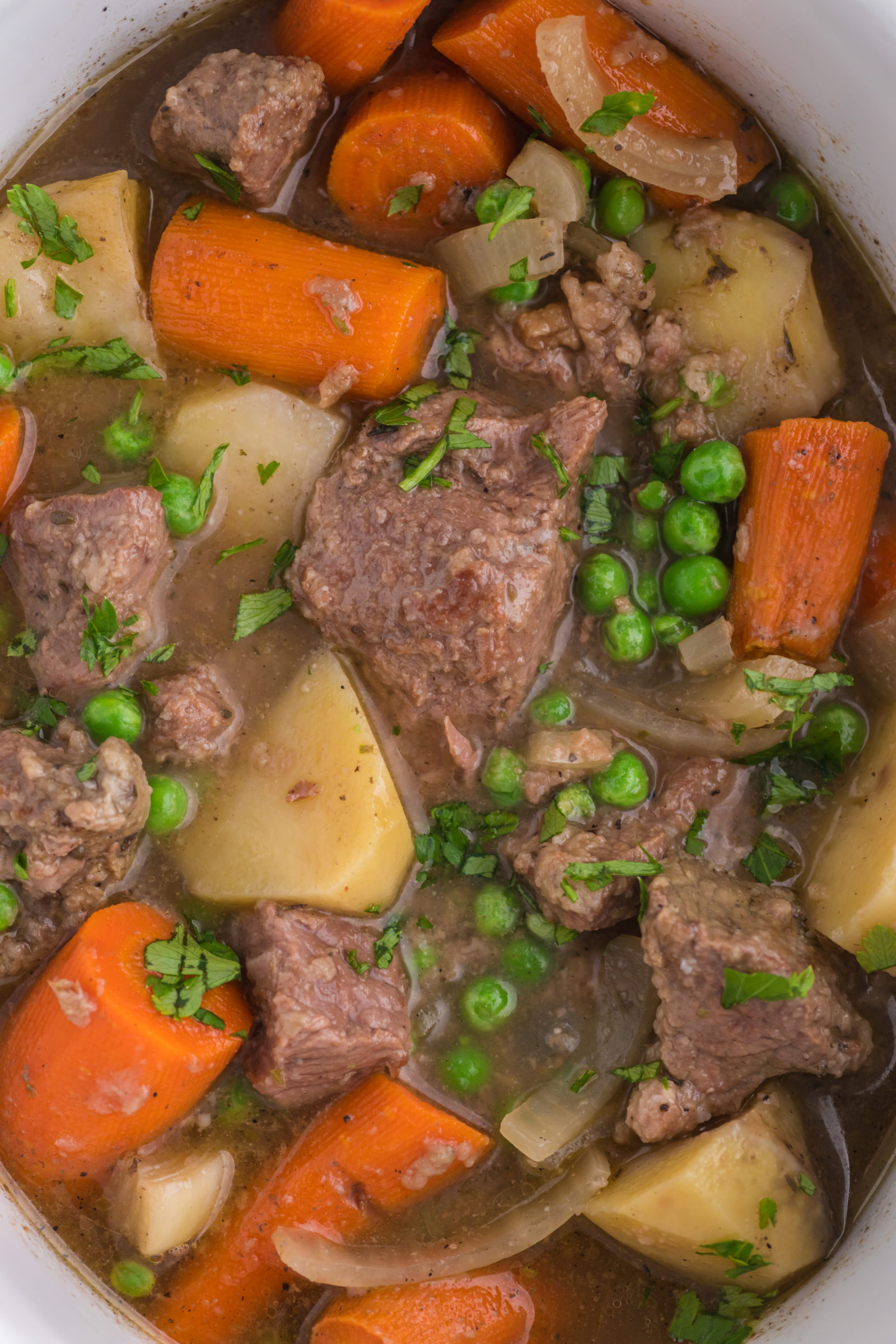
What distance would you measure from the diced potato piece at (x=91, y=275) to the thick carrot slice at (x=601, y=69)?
120 cm

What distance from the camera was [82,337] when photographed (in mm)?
3703

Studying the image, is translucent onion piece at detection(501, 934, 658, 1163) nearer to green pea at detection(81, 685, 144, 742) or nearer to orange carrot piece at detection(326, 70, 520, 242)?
green pea at detection(81, 685, 144, 742)

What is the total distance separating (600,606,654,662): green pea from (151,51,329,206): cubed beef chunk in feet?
6.17

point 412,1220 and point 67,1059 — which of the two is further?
point 412,1220

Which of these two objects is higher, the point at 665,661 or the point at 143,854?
the point at 665,661

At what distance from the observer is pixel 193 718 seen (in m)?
3.51

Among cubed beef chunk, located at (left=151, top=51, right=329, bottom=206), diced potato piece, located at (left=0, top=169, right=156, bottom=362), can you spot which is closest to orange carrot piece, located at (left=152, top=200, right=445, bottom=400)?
diced potato piece, located at (left=0, top=169, right=156, bottom=362)

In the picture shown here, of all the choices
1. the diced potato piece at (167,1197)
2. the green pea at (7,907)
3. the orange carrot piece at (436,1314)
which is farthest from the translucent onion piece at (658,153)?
the orange carrot piece at (436,1314)

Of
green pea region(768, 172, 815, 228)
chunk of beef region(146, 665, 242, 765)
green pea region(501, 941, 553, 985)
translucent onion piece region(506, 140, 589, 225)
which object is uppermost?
green pea region(768, 172, 815, 228)

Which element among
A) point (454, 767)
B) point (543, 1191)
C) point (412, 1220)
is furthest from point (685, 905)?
point (412, 1220)

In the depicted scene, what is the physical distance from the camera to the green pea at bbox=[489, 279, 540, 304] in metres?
3.77

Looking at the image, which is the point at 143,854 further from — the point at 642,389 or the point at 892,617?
the point at 892,617

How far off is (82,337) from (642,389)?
1913 mm

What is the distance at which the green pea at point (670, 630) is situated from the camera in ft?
12.1
